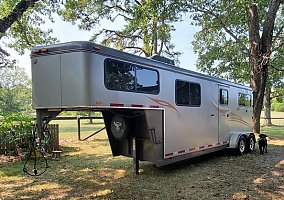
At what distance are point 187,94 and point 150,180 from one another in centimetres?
259

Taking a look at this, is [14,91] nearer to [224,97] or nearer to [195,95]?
[224,97]

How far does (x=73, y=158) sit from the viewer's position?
33.1 feet

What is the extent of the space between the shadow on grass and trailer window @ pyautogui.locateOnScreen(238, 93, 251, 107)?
8.42 ft

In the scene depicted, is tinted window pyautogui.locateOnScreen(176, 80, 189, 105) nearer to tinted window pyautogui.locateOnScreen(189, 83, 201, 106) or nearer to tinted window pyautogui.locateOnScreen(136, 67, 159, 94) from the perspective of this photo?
tinted window pyautogui.locateOnScreen(189, 83, 201, 106)

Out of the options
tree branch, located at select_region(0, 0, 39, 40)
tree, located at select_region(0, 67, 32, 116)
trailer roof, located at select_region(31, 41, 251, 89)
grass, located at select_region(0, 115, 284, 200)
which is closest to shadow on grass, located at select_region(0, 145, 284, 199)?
grass, located at select_region(0, 115, 284, 200)

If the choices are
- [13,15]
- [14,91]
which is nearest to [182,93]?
[13,15]

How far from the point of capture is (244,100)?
1175cm

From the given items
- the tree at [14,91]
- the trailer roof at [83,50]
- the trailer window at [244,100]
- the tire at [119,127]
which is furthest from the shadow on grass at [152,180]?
the tree at [14,91]

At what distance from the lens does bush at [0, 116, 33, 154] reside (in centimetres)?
1033

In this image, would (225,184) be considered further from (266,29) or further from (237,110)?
(266,29)

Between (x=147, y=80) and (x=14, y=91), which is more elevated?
(x=14, y=91)

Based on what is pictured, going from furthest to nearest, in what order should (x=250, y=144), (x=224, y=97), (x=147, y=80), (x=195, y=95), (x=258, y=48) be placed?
(x=258, y=48)
(x=250, y=144)
(x=224, y=97)
(x=195, y=95)
(x=147, y=80)

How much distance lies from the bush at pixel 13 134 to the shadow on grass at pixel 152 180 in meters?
1.34

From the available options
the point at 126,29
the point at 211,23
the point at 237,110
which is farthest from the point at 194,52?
the point at 237,110
